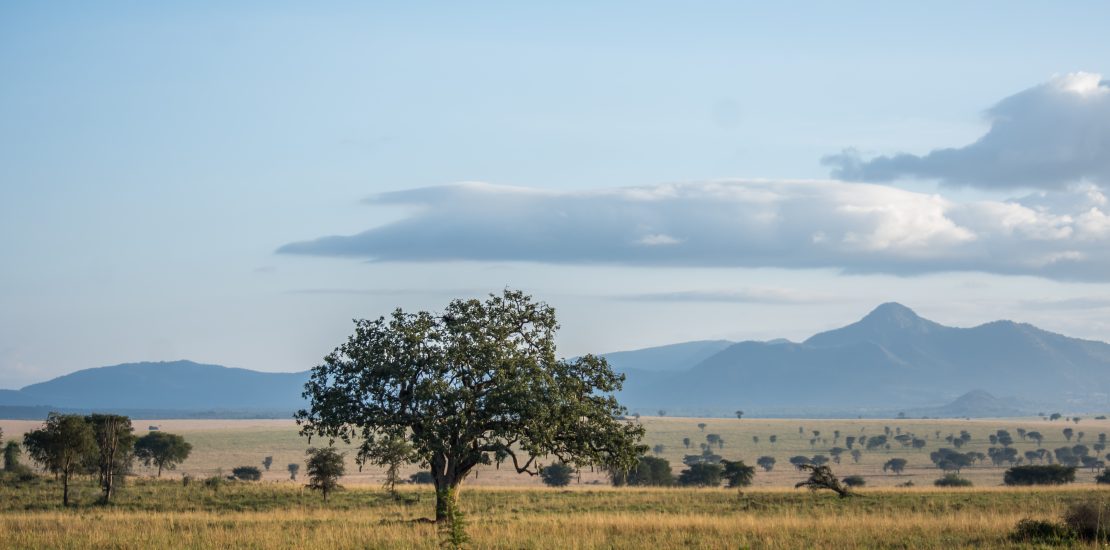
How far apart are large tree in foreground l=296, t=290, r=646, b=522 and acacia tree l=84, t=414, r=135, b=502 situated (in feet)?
70.3

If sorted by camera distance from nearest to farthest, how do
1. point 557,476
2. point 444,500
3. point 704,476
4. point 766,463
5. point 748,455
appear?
point 444,500 < point 704,476 < point 557,476 < point 766,463 < point 748,455

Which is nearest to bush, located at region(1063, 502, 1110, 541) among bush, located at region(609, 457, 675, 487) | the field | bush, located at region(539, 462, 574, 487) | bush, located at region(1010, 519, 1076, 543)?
bush, located at region(1010, 519, 1076, 543)

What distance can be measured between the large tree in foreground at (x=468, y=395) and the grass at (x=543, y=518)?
245 centimetres

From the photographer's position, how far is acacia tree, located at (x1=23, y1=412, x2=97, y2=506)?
57.4 meters

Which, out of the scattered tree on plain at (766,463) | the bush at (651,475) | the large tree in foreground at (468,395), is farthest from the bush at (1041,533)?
the scattered tree on plain at (766,463)

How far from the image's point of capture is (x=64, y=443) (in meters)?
57.5

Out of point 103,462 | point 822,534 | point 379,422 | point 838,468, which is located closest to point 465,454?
point 379,422

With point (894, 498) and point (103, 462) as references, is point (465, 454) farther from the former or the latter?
point (103, 462)

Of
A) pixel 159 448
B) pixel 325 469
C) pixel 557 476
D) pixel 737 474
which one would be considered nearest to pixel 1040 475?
pixel 737 474

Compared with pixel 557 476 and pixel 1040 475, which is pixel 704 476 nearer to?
pixel 557 476

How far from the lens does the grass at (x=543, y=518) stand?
3130 centimetres

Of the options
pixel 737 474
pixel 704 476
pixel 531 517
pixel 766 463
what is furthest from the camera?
pixel 766 463

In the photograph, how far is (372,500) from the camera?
56.1 metres

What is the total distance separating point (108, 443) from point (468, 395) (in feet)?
100
